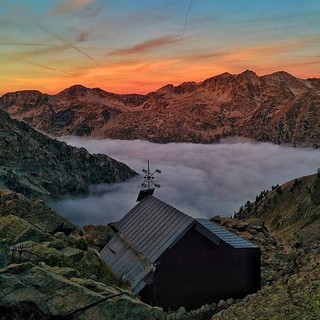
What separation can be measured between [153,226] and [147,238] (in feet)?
4.42

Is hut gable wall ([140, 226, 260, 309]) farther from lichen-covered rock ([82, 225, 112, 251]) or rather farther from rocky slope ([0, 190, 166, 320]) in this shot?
lichen-covered rock ([82, 225, 112, 251])

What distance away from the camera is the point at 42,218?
35750mm

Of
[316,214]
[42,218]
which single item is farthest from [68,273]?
[316,214]

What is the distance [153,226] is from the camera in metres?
30.5

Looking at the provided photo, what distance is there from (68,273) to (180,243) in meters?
10.2

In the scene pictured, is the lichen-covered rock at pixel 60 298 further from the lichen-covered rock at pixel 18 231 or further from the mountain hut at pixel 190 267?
the mountain hut at pixel 190 267

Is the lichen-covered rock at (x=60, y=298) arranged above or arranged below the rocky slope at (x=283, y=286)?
above

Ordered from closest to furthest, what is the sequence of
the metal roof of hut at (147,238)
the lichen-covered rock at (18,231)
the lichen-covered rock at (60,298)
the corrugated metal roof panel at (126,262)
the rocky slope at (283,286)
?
the lichen-covered rock at (60,298) → the rocky slope at (283,286) → the lichen-covered rock at (18,231) → the corrugated metal roof panel at (126,262) → the metal roof of hut at (147,238)

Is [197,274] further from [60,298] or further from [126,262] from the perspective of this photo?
[60,298]

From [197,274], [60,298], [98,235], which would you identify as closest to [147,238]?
[197,274]

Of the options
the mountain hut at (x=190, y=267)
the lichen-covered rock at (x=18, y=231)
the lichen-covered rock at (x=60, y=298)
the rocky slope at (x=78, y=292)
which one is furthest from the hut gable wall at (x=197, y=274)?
the lichen-covered rock at (x=60, y=298)

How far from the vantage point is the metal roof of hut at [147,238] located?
87.8 ft

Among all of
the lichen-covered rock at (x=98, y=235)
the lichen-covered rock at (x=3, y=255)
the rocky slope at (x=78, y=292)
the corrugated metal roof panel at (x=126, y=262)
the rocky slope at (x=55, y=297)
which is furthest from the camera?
the lichen-covered rock at (x=98, y=235)

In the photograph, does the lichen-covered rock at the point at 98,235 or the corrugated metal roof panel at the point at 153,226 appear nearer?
the corrugated metal roof panel at the point at 153,226
